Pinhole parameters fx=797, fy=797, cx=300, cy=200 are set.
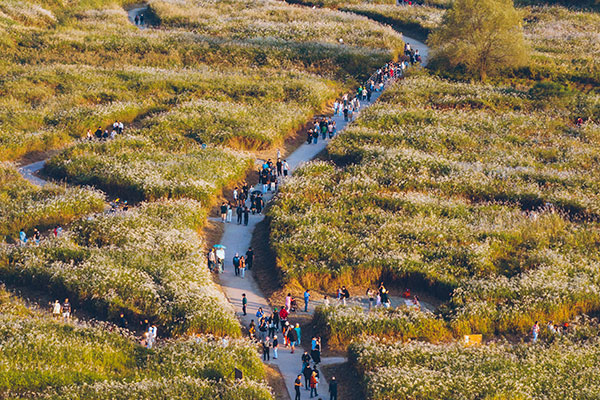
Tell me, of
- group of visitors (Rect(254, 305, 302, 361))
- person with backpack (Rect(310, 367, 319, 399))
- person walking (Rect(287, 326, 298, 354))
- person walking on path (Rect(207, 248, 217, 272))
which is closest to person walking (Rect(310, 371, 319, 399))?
person with backpack (Rect(310, 367, 319, 399))

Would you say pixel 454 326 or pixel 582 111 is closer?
pixel 454 326

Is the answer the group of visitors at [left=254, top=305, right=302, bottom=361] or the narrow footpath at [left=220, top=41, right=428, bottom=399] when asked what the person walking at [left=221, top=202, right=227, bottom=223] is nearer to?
the narrow footpath at [left=220, top=41, right=428, bottom=399]

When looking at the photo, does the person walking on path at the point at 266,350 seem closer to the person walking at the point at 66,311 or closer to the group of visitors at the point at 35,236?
the person walking at the point at 66,311

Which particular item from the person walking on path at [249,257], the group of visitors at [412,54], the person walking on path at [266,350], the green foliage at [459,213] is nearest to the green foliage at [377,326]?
the green foliage at [459,213]

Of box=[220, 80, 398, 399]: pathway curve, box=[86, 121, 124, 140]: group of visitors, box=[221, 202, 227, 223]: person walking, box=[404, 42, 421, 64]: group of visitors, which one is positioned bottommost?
box=[220, 80, 398, 399]: pathway curve

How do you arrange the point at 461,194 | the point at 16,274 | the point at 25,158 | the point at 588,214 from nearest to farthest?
the point at 16,274 → the point at 588,214 → the point at 461,194 → the point at 25,158

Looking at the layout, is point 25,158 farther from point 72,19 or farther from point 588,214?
point 72,19

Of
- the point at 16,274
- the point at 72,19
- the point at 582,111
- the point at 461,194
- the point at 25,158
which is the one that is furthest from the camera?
the point at 72,19

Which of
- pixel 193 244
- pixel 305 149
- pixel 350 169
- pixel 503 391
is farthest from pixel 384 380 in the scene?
pixel 305 149
